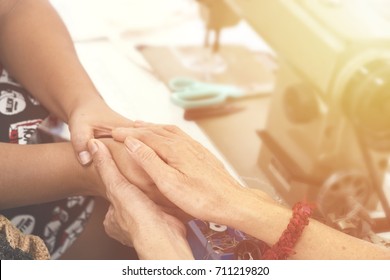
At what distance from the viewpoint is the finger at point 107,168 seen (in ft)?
2.68

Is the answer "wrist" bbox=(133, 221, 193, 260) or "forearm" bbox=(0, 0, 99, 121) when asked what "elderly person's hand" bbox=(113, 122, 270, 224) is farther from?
"forearm" bbox=(0, 0, 99, 121)

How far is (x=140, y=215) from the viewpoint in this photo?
30.1 inches

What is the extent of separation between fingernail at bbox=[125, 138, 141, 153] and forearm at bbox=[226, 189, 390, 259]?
0.61 feet

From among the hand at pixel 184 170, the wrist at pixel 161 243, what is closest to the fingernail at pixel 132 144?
the hand at pixel 184 170

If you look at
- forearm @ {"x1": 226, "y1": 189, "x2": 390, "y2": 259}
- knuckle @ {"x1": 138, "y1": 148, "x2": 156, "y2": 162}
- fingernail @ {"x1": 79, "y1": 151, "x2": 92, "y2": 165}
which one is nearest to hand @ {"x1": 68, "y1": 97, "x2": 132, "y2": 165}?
fingernail @ {"x1": 79, "y1": 151, "x2": 92, "y2": 165}

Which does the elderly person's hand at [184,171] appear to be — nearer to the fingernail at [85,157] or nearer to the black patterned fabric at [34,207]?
the fingernail at [85,157]

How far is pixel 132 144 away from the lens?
0.82 m

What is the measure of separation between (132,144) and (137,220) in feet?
0.41

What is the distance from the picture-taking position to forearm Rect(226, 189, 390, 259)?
713 millimetres

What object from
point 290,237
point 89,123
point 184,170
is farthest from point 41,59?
point 290,237

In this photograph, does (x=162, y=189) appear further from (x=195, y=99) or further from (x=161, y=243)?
(x=195, y=99)
